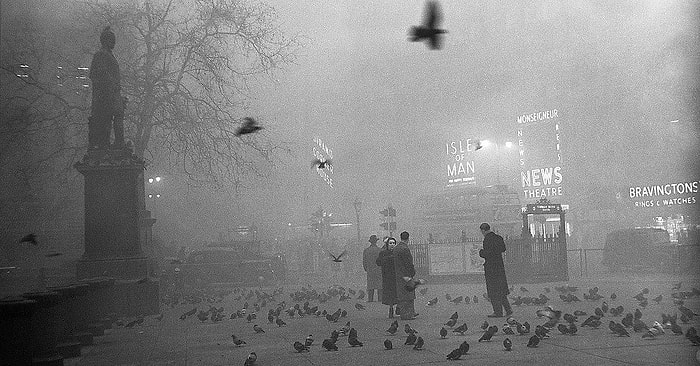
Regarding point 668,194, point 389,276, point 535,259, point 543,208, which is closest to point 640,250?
point 543,208

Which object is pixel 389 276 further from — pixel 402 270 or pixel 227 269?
pixel 227 269

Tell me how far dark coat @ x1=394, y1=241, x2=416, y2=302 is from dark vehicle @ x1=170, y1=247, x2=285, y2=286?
1444 cm

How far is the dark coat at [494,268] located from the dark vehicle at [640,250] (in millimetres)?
16661

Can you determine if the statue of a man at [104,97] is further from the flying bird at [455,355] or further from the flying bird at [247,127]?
the flying bird at [455,355]

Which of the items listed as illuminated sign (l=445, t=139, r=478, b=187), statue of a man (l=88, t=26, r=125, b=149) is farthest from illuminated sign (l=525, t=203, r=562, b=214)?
illuminated sign (l=445, t=139, r=478, b=187)

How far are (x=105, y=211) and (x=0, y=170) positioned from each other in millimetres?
14133

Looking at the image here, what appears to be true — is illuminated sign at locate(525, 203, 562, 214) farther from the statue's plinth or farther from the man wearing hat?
the statue's plinth

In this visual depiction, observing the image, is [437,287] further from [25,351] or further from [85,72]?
[25,351]

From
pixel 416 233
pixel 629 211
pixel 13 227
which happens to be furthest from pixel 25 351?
pixel 629 211

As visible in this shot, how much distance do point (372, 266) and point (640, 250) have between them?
16.6 metres

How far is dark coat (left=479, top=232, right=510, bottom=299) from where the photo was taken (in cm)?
1248

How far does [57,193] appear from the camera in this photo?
90.2 feet

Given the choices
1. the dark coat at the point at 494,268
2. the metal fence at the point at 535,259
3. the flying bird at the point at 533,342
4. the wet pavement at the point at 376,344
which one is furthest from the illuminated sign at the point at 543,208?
the flying bird at the point at 533,342

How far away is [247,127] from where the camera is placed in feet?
77.9
